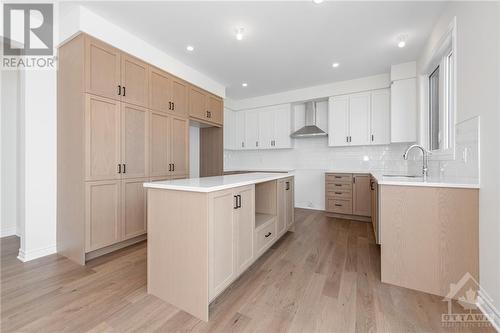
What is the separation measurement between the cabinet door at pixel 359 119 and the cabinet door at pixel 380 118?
0.28 feet

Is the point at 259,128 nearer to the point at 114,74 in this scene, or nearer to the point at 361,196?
the point at 361,196

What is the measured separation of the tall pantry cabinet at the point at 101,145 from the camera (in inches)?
89.2

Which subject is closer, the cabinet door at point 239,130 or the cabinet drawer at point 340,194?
the cabinet drawer at point 340,194

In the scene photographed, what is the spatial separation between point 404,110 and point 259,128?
3.04 metres

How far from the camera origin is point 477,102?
61.3 inches

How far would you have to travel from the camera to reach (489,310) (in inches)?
54.4

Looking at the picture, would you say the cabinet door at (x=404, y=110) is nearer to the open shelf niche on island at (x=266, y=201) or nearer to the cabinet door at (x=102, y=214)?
the open shelf niche on island at (x=266, y=201)

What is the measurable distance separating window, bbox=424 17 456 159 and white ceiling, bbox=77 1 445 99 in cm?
38

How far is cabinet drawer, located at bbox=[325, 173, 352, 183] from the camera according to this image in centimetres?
405

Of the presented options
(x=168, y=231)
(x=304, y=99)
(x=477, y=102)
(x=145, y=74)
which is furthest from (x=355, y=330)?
(x=304, y=99)

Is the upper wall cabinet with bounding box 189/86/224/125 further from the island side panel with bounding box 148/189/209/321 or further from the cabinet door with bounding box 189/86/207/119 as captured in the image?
the island side panel with bounding box 148/189/209/321

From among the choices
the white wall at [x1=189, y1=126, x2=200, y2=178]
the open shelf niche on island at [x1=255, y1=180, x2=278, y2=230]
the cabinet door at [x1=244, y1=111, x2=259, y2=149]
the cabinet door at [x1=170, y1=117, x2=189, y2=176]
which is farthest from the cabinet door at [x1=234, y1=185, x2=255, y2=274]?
the cabinet door at [x1=244, y1=111, x2=259, y2=149]

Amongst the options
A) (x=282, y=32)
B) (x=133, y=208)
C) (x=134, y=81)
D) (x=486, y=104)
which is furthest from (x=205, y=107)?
(x=486, y=104)

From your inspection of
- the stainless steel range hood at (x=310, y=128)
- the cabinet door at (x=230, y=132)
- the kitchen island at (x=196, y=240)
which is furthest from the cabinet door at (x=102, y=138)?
the stainless steel range hood at (x=310, y=128)
